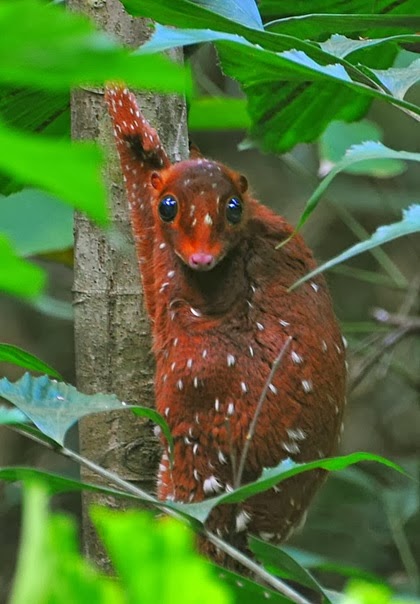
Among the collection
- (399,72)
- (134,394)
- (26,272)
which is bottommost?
(134,394)

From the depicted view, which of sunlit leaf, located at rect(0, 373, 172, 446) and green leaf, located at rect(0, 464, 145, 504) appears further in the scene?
sunlit leaf, located at rect(0, 373, 172, 446)

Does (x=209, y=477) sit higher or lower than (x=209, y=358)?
lower

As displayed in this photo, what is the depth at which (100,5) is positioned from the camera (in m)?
1.59

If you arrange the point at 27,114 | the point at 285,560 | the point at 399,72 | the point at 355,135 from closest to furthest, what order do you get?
the point at 285,560 → the point at 399,72 → the point at 27,114 → the point at 355,135

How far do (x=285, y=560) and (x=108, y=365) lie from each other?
65cm

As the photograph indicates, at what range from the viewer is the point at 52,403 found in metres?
1.05

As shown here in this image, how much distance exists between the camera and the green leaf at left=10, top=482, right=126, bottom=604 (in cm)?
32

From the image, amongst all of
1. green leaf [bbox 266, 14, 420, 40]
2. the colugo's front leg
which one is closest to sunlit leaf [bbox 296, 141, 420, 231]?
green leaf [bbox 266, 14, 420, 40]

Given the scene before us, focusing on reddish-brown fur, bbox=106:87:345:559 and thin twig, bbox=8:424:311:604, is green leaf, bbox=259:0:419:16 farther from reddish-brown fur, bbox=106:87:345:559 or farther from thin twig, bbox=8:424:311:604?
thin twig, bbox=8:424:311:604

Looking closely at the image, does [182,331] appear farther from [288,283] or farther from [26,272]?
[26,272]

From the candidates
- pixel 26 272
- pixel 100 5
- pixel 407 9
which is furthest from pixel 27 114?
pixel 26 272

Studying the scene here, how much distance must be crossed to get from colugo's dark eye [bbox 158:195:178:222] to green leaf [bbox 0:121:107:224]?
4.09ft

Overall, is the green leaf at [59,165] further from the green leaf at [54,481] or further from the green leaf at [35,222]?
the green leaf at [35,222]

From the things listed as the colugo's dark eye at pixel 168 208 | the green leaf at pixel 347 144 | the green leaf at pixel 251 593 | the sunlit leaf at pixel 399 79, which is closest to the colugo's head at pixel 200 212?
the colugo's dark eye at pixel 168 208
